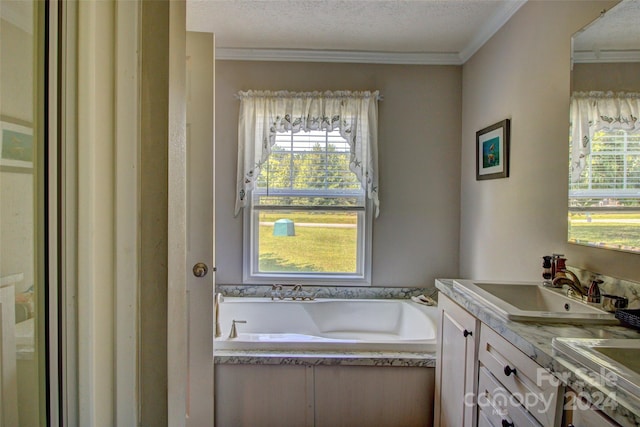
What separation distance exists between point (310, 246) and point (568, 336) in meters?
2.00

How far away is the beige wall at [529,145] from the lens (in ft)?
5.13

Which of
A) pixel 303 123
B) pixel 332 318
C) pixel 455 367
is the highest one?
pixel 303 123

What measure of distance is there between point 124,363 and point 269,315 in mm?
2175

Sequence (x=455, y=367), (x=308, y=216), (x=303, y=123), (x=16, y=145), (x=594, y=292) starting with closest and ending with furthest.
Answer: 1. (x=16, y=145)
2. (x=594, y=292)
3. (x=455, y=367)
4. (x=303, y=123)
5. (x=308, y=216)

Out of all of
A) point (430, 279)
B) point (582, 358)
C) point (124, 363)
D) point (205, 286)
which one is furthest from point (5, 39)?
point (430, 279)

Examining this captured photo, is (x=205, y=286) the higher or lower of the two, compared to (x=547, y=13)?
lower

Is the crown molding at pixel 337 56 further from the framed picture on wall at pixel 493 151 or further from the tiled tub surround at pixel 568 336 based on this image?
the tiled tub surround at pixel 568 336

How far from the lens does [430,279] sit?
9.21 feet

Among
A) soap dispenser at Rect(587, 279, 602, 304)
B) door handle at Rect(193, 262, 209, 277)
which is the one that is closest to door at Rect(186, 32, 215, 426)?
door handle at Rect(193, 262, 209, 277)

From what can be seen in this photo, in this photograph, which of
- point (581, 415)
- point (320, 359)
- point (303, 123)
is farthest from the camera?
point (303, 123)

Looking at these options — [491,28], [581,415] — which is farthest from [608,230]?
[491,28]

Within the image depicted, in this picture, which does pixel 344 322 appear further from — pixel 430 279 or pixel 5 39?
pixel 5 39

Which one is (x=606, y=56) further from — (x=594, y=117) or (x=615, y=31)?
(x=594, y=117)

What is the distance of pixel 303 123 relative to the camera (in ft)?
8.80
